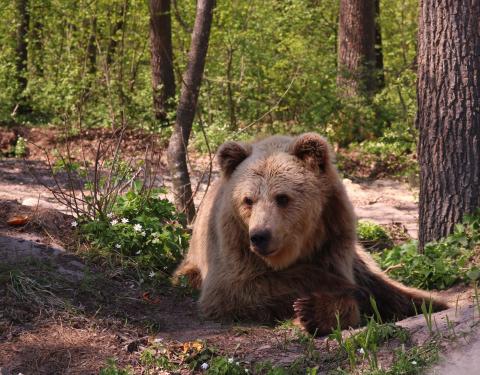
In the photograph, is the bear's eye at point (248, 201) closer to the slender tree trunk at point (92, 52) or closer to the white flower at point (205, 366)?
the white flower at point (205, 366)

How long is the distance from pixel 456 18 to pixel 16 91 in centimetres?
1243

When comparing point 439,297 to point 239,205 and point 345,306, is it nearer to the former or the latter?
point 345,306

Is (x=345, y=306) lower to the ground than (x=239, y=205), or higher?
lower

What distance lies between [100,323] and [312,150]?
1.82 metres

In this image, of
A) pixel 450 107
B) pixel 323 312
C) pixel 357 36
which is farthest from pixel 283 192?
pixel 357 36

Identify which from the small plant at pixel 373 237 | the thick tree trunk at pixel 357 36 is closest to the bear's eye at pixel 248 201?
the small plant at pixel 373 237

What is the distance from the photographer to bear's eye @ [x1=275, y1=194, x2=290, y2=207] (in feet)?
16.4

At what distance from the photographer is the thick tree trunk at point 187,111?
312 inches

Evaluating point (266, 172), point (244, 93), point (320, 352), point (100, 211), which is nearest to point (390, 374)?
point (320, 352)

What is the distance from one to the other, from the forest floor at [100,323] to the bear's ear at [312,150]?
1.14 meters

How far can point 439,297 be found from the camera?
5574 millimetres

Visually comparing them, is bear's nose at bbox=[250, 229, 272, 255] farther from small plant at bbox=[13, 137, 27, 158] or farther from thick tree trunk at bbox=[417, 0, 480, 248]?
small plant at bbox=[13, 137, 27, 158]

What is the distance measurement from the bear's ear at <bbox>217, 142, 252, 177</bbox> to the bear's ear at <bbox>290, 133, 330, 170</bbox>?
1.22ft

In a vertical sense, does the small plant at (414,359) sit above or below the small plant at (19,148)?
above
